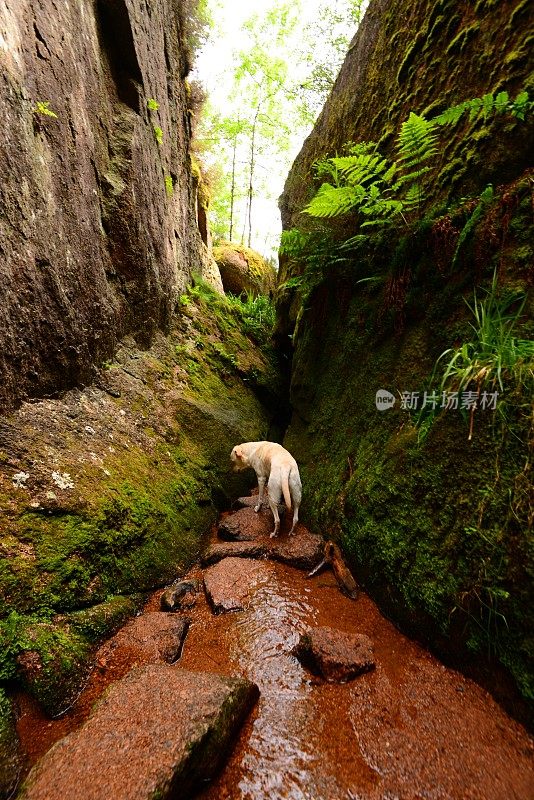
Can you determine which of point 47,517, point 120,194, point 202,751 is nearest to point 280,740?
point 202,751

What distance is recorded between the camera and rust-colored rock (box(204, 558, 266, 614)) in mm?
3070

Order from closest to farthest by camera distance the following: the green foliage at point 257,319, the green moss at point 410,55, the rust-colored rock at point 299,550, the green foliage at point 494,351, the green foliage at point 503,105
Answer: the green foliage at point 494,351 → the green foliage at point 503,105 → the rust-colored rock at point 299,550 → the green moss at point 410,55 → the green foliage at point 257,319

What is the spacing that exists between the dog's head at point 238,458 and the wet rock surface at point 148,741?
3174 mm

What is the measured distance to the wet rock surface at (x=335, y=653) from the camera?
7.52 feet

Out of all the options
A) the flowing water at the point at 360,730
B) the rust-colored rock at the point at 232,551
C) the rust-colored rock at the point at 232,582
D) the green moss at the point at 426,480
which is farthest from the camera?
the rust-colored rock at the point at 232,551

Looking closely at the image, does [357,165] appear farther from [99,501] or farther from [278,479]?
[99,501]

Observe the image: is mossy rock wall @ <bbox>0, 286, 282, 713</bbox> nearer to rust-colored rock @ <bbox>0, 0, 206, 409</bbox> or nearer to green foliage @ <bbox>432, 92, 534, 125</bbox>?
rust-colored rock @ <bbox>0, 0, 206, 409</bbox>

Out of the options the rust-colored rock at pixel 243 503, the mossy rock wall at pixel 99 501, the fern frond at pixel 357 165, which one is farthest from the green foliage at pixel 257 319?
the fern frond at pixel 357 165

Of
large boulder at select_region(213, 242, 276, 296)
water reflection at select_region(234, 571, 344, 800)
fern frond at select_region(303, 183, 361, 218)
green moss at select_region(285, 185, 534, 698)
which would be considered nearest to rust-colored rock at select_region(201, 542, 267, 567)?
water reflection at select_region(234, 571, 344, 800)

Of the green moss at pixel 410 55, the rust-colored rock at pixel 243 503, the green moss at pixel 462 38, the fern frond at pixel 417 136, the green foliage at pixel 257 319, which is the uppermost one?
the green moss at pixel 410 55

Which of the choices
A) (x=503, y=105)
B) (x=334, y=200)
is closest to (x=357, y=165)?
(x=334, y=200)

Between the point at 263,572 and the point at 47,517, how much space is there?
208 cm

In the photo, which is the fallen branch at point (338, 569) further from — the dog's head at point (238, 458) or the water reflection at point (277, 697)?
the dog's head at point (238, 458)

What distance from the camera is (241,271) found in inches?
528
